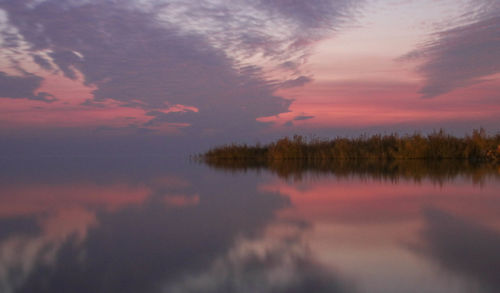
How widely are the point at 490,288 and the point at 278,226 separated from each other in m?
2.03

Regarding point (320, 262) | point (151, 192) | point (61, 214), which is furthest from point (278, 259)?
point (151, 192)

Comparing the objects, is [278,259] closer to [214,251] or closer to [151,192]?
[214,251]

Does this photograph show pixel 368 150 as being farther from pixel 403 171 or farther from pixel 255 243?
pixel 255 243

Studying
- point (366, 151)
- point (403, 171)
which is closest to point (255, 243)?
point (403, 171)

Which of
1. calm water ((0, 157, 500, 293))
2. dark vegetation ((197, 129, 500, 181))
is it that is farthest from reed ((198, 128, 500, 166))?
calm water ((0, 157, 500, 293))

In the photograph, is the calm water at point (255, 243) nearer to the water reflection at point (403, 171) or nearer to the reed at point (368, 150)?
the water reflection at point (403, 171)

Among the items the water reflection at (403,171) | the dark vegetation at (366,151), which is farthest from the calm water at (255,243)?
the dark vegetation at (366,151)

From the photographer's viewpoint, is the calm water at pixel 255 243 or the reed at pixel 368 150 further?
the reed at pixel 368 150

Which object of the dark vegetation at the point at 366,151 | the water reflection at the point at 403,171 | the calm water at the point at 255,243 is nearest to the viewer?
the calm water at the point at 255,243

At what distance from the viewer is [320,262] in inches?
107

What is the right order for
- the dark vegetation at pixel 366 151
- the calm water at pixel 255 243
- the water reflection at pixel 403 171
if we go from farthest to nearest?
the dark vegetation at pixel 366 151 < the water reflection at pixel 403 171 < the calm water at pixel 255 243

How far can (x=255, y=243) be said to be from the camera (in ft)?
10.7

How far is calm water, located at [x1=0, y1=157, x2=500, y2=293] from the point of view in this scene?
7.79 feet

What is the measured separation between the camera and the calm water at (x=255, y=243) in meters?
2.37
